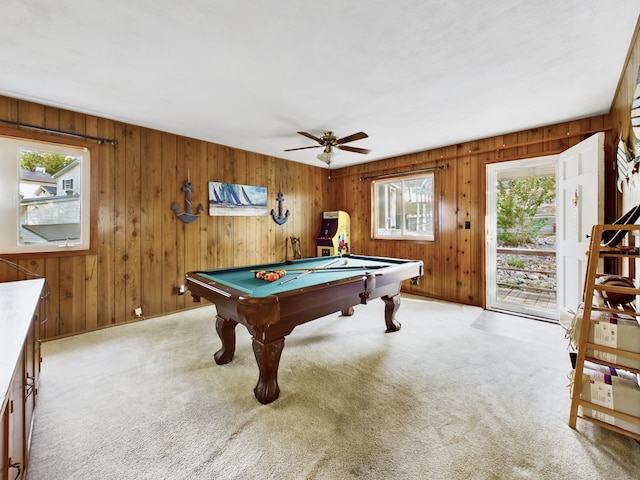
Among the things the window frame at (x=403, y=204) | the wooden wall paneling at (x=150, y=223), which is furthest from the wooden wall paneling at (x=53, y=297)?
the window frame at (x=403, y=204)

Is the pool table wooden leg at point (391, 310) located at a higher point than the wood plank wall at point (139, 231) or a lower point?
lower

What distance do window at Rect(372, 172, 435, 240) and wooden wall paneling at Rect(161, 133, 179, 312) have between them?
3310 millimetres

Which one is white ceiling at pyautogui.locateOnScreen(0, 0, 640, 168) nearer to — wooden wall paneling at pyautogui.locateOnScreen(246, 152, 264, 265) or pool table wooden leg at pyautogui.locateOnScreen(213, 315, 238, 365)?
wooden wall paneling at pyautogui.locateOnScreen(246, 152, 264, 265)

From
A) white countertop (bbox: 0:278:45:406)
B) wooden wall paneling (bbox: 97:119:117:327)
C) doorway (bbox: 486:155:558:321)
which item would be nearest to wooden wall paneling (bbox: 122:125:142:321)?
wooden wall paneling (bbox: 97:119:117:327)

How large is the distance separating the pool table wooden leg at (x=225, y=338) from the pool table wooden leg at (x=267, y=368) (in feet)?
1.79

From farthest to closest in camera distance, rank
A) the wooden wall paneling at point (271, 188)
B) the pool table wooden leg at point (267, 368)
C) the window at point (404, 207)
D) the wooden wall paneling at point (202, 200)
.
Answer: the wooden wall paneling at point (271, 188), the window at point (404, 207), the wooden wall paneling at point (202, 200), the pool table wooden leg at point (267, 368)

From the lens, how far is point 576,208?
9.43ft

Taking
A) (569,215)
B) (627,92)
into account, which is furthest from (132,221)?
(569,215)

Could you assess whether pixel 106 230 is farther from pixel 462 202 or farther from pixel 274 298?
pixel 462 202

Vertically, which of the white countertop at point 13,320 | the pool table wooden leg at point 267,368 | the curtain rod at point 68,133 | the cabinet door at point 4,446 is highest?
the curtain rod at point 68,133

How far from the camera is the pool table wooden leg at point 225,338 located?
91.6 inches

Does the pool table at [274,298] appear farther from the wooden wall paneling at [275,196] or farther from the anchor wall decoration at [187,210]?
the wooden wall paneling at [275,196]

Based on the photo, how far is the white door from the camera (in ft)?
8.48

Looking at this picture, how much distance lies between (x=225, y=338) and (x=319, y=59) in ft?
7.50
